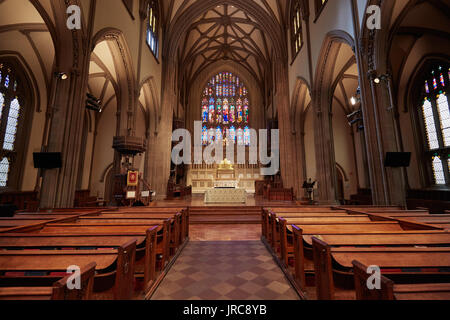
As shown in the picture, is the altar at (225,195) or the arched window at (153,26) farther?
the arched window at (153,26)

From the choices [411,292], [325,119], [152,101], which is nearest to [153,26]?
[152,101]

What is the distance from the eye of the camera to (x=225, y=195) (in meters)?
10.2

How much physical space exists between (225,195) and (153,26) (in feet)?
33.9

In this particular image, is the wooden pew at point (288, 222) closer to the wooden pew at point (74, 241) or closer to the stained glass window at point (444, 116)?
the wooden pew at point (74, 241)

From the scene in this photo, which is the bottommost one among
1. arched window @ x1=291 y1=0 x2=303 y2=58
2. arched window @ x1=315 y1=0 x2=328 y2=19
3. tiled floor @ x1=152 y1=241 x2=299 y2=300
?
tiled floor @ x1=152 y1=241 x2=299 y2=300

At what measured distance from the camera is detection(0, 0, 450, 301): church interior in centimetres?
191

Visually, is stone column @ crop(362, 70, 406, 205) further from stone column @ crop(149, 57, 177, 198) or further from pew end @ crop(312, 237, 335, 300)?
stone column @ crop(149, 57, 177, 198)

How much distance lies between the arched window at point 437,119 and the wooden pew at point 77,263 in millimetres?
12691

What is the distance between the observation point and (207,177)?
18.2 metres

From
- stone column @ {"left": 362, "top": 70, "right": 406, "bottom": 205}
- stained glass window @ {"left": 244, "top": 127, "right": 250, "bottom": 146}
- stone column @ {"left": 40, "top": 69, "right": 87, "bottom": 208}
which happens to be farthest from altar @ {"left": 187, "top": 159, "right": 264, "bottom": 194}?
stone column @ {"left": 362, "top": 70, "right": 406, "bottom": 205}

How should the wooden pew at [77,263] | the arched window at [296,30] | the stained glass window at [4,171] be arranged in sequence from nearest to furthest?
1. the wooden pew at [77,263]
2. the stained glass window at [4,171]
3. the arched window at [296,30]

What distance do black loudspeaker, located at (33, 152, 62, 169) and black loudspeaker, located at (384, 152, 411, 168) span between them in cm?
846

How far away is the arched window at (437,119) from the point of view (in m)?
8.95

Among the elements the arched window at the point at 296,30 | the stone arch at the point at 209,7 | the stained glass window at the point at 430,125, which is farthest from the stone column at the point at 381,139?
the stone arch at the point at 209,7
